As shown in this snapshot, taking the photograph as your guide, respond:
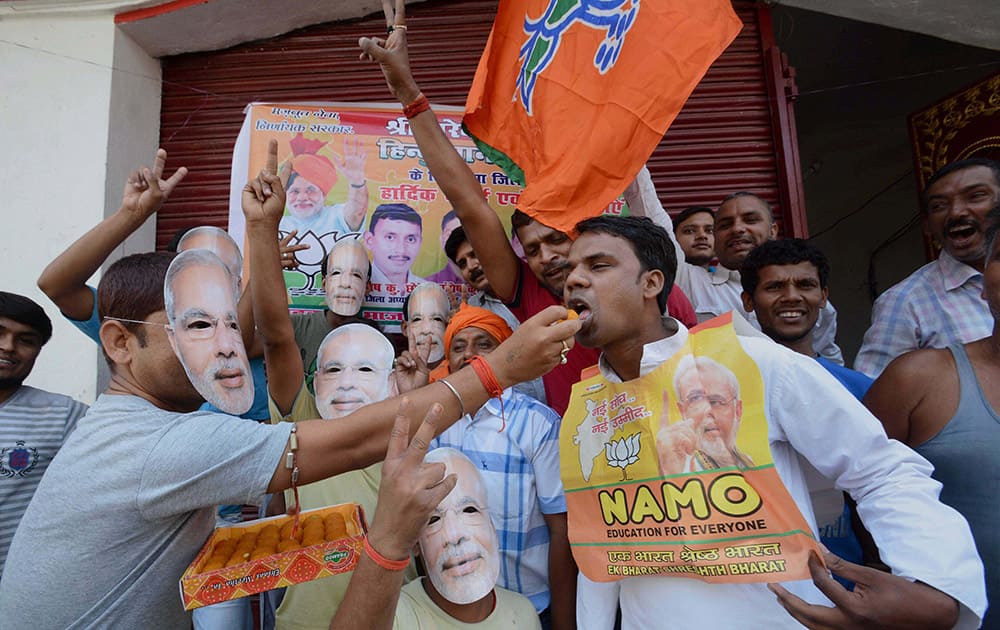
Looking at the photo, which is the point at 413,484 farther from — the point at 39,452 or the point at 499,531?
the point at 39,452

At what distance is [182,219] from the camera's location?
5.06m

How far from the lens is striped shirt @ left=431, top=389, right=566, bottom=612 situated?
245 centimetres

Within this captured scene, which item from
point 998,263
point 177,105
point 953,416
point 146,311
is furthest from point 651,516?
point 177,105

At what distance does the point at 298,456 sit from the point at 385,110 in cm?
297

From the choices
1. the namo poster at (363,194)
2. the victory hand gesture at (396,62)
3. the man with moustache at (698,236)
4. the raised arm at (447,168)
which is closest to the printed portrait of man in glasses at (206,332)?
the raised arm at (447,168)

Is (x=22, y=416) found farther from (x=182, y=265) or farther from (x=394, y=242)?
(x=394, y=242)

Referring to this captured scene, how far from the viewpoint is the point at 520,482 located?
2.50m

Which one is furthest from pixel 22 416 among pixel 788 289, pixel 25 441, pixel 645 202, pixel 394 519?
pixel 788 289

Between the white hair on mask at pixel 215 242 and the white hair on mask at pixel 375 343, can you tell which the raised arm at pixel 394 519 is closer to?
the white hair on mask at pixel 375 343

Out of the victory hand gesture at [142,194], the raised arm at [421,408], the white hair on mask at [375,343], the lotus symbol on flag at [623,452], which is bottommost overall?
the lotus symbol on flag at [623,452]

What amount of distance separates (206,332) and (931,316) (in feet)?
9.69

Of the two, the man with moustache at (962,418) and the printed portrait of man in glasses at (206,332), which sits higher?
the printed portrait of man in glasses at (206,332)

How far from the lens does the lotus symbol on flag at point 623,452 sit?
197 cm

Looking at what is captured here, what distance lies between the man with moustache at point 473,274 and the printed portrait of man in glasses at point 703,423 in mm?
1559
